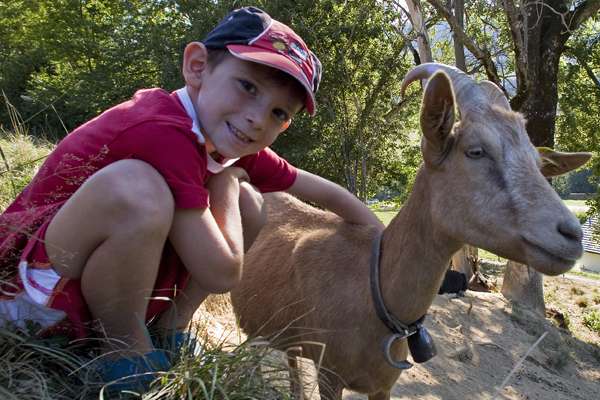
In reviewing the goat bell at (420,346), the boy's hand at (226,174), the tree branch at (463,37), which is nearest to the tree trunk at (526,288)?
the tree branch at (463,37)

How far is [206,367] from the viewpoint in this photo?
5.58ft

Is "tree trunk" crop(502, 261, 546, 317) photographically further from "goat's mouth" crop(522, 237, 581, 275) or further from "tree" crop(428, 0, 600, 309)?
"goat's mouth" crop(522, 237, 581, 275)

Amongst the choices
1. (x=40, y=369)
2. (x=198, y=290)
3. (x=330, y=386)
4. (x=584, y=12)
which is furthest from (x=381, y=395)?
(x=584, y=12)

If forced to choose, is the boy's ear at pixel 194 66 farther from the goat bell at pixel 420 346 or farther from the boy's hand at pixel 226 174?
the goat bell at pixel 420 346

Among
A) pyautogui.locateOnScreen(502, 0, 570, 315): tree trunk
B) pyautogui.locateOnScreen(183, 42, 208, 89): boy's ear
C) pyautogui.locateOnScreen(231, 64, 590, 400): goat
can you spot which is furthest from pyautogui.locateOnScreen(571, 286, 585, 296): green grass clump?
pyautogui.locateOnScreen(183, 42, 208, 89): boy's ear

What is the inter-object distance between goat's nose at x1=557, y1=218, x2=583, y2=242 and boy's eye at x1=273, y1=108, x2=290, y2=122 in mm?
1182

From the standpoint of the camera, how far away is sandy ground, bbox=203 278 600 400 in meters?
4.81

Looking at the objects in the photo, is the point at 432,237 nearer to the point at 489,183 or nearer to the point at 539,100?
the point at 489,183

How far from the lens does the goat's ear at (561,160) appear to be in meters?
3.01

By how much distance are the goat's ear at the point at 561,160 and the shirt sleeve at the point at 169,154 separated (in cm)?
209

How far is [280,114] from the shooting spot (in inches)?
87.5

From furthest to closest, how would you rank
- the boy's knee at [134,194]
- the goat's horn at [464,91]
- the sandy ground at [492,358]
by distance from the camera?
the sandy ground at [492,358], the goat's horn at [464,91], the boy's knee at [134,194]

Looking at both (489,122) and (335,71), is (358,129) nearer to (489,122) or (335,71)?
(335,71)

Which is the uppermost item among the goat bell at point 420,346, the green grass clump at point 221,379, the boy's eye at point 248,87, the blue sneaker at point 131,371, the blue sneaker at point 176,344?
the boy's eye at point 248,87
